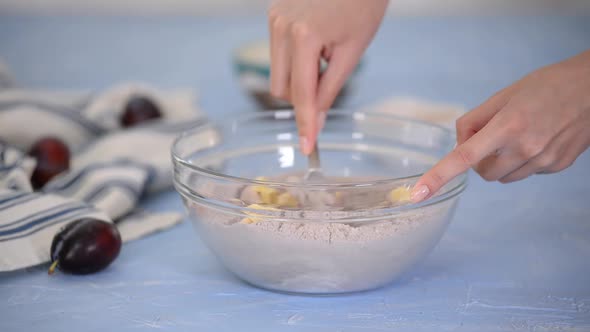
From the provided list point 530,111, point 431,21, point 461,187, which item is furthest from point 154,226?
point 431,21

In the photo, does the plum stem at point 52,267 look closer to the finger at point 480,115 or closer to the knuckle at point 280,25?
the knuckle at point 280,25

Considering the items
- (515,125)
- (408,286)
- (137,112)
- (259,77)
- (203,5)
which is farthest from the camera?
(203,5)

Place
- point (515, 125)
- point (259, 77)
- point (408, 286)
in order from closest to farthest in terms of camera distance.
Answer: point (515, 125)
point (408, 286)
point (259, 77)

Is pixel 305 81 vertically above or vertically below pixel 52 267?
above

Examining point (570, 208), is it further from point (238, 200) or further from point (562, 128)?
point (238, 200)

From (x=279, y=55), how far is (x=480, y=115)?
0.30m

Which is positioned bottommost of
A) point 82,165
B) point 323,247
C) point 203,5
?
point 203,5

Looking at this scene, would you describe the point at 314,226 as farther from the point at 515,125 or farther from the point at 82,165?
the point at 82,165

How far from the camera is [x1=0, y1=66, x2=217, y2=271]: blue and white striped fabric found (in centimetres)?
90

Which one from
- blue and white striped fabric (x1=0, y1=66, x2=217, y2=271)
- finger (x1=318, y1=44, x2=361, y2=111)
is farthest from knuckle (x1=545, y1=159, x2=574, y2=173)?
blue and white striped fabric (x1=0, y1=66, x2=217, y2=271)

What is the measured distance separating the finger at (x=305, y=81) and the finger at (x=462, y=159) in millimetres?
211

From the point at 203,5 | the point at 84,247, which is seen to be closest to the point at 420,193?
the point at 84,247

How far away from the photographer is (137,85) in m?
1.48

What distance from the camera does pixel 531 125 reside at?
720mm
